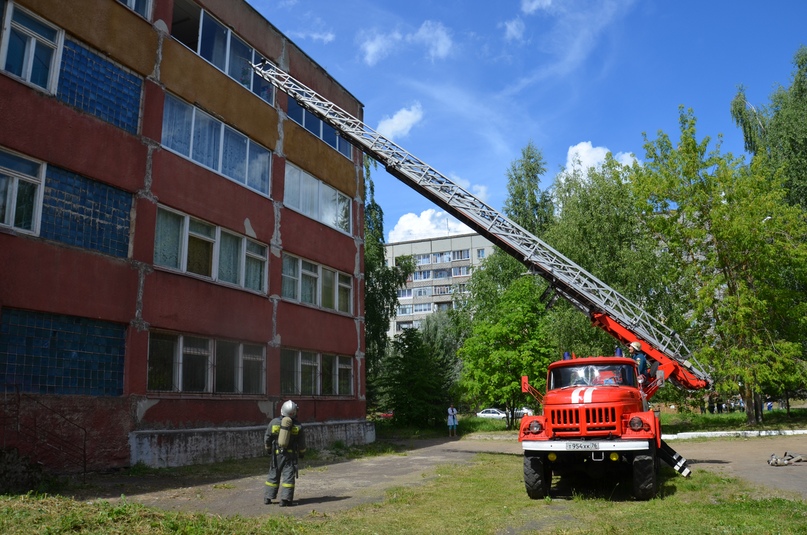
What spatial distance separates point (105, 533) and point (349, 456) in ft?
40.3

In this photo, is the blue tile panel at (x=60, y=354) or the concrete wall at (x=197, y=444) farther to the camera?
the concrete wall at (x=197, y=444)

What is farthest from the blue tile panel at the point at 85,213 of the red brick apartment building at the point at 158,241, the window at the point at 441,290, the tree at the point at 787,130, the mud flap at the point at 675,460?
the window at the point at 441,290

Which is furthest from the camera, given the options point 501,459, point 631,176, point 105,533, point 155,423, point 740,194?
point 631,176

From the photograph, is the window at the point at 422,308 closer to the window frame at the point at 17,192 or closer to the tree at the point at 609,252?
the tree at the point at 609,252

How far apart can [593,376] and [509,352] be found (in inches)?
807

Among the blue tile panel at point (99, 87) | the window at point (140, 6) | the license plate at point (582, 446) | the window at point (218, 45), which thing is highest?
the window at point (218, 45)

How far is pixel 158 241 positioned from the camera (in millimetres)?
15414

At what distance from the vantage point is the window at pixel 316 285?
2034cm

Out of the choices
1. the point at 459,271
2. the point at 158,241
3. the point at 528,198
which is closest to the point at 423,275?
the point at 459,271

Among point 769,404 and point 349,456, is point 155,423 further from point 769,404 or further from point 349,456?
point 769,404

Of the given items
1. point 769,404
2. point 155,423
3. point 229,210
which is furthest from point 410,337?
point 769,404

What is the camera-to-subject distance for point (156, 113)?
1547 cm

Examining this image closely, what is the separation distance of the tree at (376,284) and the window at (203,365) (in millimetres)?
16905

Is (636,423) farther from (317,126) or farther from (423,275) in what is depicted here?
(423,275)
